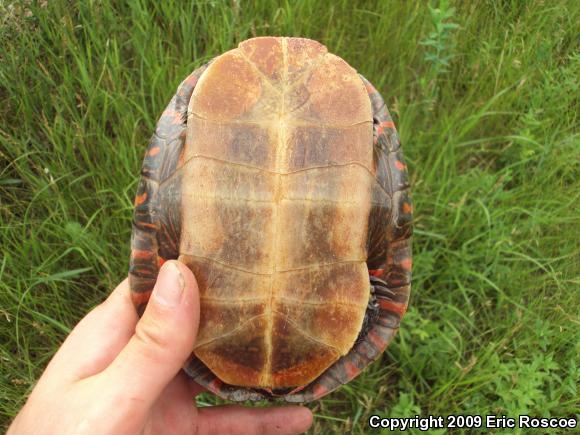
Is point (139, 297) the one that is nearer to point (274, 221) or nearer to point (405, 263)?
point (274, 221)

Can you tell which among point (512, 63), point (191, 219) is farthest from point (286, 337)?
point (512, 63)

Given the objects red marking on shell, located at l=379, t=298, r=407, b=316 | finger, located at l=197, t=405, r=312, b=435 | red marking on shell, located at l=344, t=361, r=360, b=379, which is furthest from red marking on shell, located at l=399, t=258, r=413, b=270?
finger, located at l=197, t=405, r=312, b=435

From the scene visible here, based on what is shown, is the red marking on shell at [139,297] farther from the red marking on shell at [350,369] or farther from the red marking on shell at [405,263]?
the red marking on shell at [405,263]

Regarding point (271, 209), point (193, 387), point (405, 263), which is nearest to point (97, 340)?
point (193, 387)

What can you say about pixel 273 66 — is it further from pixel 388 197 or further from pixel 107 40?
pixel 107 40

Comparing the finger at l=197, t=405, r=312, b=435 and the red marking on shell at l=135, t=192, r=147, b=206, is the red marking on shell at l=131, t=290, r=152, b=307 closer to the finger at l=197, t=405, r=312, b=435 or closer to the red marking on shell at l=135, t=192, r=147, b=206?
the red marking on shell at l=135, t=192, r=147, b=206
